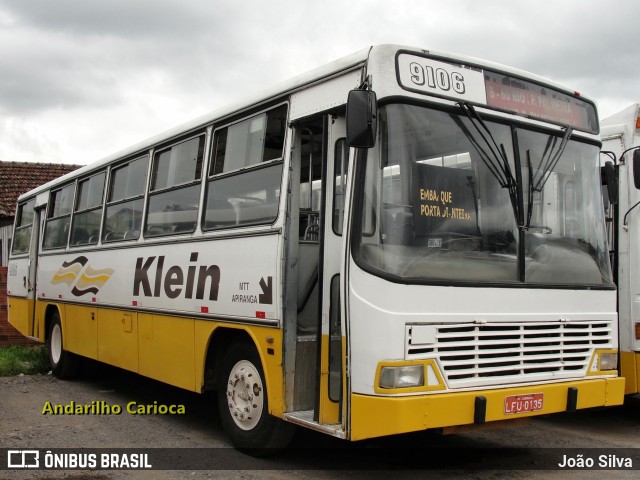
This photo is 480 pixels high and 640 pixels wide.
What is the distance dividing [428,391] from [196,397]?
216 inches

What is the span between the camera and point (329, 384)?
5.48 m

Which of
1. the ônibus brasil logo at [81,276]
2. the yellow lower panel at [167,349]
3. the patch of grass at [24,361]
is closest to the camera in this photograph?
the yellow lower panel at [167,349]

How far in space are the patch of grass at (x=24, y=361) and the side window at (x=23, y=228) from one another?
1854 millimetres

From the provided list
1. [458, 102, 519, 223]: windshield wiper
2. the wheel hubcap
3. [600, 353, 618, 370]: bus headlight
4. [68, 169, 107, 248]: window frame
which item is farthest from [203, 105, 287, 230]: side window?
[68, 169, 107, 248]: window frame

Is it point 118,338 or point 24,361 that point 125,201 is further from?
point 24,361

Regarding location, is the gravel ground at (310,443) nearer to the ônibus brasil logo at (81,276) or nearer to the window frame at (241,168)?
the ônibus brasil logo at (81,276)

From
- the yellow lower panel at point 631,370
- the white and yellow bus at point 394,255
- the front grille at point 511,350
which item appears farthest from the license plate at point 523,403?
the yellow lower panel at point 631,370

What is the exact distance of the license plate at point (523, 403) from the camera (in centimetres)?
532

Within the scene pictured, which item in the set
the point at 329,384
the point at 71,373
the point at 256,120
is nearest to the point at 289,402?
the point at 329,384

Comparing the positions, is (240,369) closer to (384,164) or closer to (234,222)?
(234,222)

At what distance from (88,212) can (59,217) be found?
1.57 m

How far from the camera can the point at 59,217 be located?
11.9 metres

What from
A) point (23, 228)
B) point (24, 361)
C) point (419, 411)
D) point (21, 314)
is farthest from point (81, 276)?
point (419, 411)

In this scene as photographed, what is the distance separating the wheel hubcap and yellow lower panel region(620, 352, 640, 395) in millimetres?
3827
